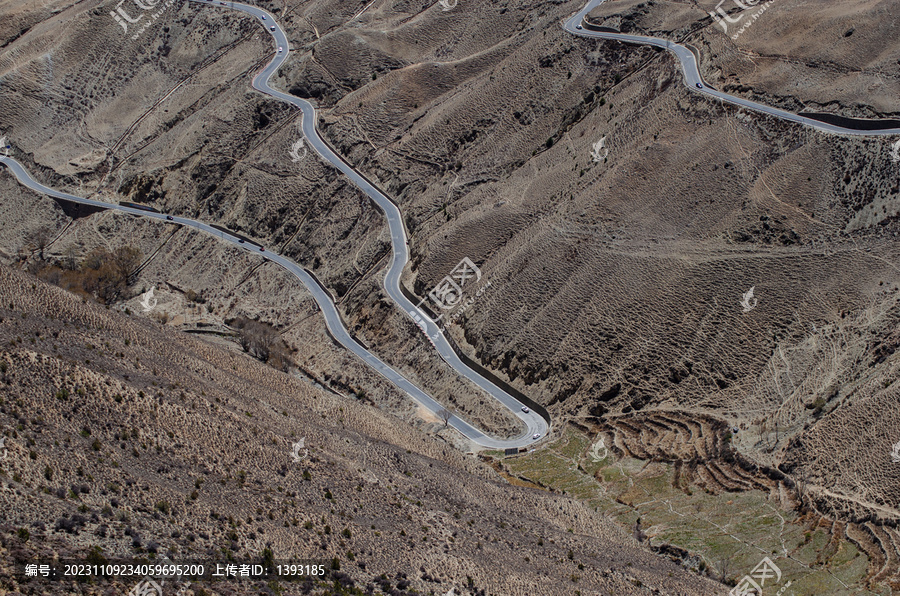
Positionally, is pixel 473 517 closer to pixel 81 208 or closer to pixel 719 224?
pixel 719 224
